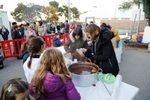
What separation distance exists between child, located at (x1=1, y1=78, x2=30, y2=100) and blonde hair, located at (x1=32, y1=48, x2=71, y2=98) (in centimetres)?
9

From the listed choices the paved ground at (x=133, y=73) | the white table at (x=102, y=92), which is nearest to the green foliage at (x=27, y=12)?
the paved ground at (x=133, y=73)

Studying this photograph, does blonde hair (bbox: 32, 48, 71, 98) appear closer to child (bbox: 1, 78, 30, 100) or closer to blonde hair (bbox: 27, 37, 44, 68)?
child (bbox: 1, 78, 30, 100)

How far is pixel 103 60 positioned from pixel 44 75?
926 mm

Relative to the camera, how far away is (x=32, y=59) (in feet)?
4.38

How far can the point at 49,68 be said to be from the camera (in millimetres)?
953

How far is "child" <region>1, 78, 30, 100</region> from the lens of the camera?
2.65ft

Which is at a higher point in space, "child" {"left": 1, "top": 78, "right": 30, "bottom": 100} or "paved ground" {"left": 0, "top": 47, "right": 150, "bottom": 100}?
"child" {"left": 1, "top": 78, "right": 30, "bottom": 100}

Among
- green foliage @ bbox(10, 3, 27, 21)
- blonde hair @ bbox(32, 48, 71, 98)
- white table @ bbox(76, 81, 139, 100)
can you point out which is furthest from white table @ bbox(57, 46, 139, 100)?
green foliage @ bbox(10, 3, 27, 21)

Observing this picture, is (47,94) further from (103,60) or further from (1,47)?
(1,47)

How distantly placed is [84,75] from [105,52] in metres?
0.52

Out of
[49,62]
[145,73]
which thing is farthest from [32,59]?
[145,73]

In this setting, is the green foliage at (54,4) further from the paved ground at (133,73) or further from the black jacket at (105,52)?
the black jacket at (105,52)

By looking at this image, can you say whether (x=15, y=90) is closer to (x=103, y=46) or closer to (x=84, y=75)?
(x=84, y=75)

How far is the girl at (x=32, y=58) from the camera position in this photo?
1316 mm
